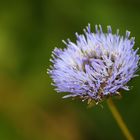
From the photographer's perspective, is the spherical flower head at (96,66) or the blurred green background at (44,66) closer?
the spherical flower head at (96,66)

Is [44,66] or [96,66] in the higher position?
[44,66]

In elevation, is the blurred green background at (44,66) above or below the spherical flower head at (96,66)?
above

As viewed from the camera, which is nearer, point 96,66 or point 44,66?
point 96,66

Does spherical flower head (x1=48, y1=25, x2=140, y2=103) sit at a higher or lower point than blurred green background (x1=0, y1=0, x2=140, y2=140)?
lower

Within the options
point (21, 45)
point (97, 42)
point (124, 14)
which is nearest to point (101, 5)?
point (124, 14)
